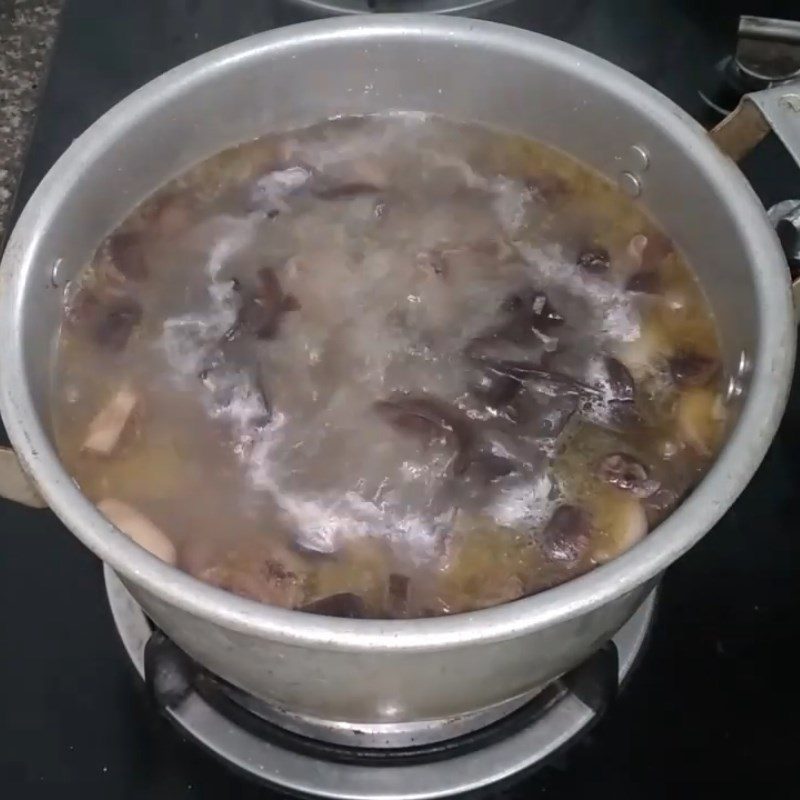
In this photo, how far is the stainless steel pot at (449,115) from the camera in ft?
2.49

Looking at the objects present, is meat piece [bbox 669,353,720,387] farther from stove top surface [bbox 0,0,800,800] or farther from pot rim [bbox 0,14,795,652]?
stove top surface [bbox 0,0,800,800]

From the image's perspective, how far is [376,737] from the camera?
3.63ft

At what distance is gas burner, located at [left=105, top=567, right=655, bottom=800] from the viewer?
3.59 feet

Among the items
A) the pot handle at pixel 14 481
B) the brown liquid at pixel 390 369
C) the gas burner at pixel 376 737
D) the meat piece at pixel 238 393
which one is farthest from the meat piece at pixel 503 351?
the pot handle at pixel 14 481

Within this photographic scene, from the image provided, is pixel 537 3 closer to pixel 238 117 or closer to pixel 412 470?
pixel 238 117

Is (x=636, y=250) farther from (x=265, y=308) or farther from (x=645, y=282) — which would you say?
(x=265, y=308)

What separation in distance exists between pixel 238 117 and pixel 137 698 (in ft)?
2.20

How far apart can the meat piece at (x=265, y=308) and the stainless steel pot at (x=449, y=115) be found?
181mm

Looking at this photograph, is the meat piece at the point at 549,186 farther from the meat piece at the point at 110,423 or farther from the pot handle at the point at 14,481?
the pot handle at the point at 14,481

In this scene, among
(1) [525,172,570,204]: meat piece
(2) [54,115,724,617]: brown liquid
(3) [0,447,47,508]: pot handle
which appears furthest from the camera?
(1) [525,172,570,204]: meat piece

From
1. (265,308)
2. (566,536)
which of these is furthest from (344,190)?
(566,536)

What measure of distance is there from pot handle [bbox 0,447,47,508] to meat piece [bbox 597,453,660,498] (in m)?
0.52

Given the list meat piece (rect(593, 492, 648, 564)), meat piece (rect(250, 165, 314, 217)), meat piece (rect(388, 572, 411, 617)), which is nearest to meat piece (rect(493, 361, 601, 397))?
meat piece (rect(593, 492, 648, 564))

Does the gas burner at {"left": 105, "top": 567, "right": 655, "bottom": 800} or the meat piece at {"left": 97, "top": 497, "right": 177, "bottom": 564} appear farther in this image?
the gas burner at {"left": 105, "top": 567, "right": 655, "bottom": 800}
